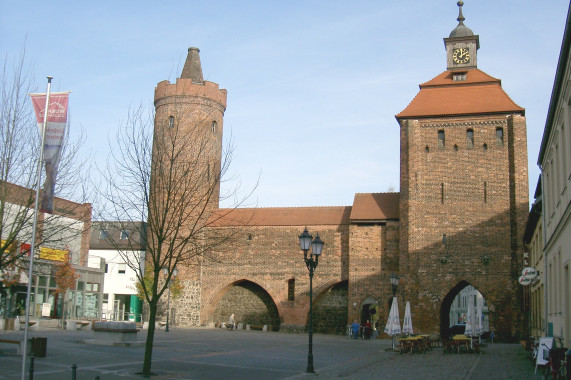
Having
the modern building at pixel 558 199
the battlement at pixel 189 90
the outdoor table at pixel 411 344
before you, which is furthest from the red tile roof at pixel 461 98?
the outdoor table at pixel 411 344

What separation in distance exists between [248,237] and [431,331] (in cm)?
1314

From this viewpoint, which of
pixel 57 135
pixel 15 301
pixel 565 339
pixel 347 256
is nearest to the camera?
pixel 57 135

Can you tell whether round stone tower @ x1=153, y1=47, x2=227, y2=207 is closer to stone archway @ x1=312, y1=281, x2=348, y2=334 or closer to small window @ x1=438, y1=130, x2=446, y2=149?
stone archway @ x1=312, y1=281, x2=348, y2=334

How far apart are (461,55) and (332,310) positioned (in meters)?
18.7

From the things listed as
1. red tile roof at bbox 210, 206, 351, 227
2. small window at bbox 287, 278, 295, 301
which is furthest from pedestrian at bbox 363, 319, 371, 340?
red tile roof at bbox 210, 206, 351, 227

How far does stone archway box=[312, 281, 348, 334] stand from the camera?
38.7 m

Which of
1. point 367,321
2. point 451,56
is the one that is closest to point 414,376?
point 367,321

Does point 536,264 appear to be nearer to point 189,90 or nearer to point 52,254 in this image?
point 189,90

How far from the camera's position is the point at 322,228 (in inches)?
1542

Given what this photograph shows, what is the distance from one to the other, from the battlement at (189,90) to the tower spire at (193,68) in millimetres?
778

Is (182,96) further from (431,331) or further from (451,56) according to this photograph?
(431,331)

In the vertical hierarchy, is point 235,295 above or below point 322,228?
below

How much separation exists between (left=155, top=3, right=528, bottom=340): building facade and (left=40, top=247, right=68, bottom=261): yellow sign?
8.10m

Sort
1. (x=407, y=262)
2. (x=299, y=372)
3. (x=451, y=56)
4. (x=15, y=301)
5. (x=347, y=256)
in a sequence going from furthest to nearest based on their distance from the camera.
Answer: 1. (x=451, y=56)
2. (x=347, y=256)
3. (x=407, y=262)
4. (x=15, y=301)
5. (x=299, y=372)
